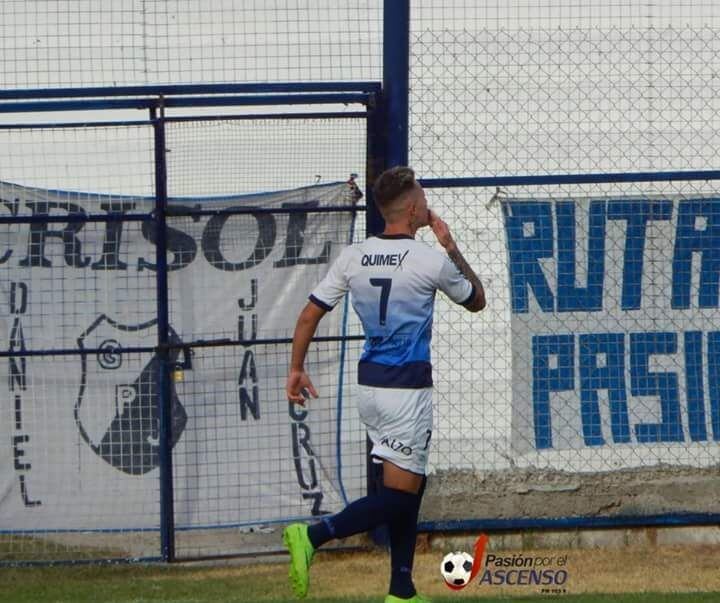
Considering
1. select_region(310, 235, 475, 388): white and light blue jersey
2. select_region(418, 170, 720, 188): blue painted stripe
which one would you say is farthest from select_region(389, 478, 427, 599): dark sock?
select_region(418, 170, 720, 188): blue painted stripe

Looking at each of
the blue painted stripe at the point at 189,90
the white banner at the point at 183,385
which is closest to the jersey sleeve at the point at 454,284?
the white banner at the point at 183,385

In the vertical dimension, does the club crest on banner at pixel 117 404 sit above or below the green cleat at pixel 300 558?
above

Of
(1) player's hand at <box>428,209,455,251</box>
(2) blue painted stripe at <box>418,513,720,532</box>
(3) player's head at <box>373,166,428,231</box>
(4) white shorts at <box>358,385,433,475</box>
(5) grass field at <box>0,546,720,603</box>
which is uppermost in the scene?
(3) player's head at <box>373,166,428,231</box>

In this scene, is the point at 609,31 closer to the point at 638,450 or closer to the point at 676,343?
the point at 676,343

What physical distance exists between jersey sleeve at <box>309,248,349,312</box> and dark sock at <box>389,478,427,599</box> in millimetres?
935

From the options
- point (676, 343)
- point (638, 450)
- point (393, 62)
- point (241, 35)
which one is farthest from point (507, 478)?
point (241, 35)

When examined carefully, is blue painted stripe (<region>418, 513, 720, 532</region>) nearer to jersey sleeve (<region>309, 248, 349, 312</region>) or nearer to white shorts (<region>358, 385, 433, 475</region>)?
white shorts (<region>358, 385, 433, 475</region>)

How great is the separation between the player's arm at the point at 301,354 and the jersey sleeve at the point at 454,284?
61 centimetres

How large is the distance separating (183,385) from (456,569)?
6.64 ft

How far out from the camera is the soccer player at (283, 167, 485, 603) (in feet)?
20.0

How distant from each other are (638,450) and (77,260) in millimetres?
3795

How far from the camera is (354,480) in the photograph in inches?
337

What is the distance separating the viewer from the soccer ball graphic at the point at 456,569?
25.4ft

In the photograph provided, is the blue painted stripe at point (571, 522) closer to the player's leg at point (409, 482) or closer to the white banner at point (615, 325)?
the white banner at point (615, 325)
